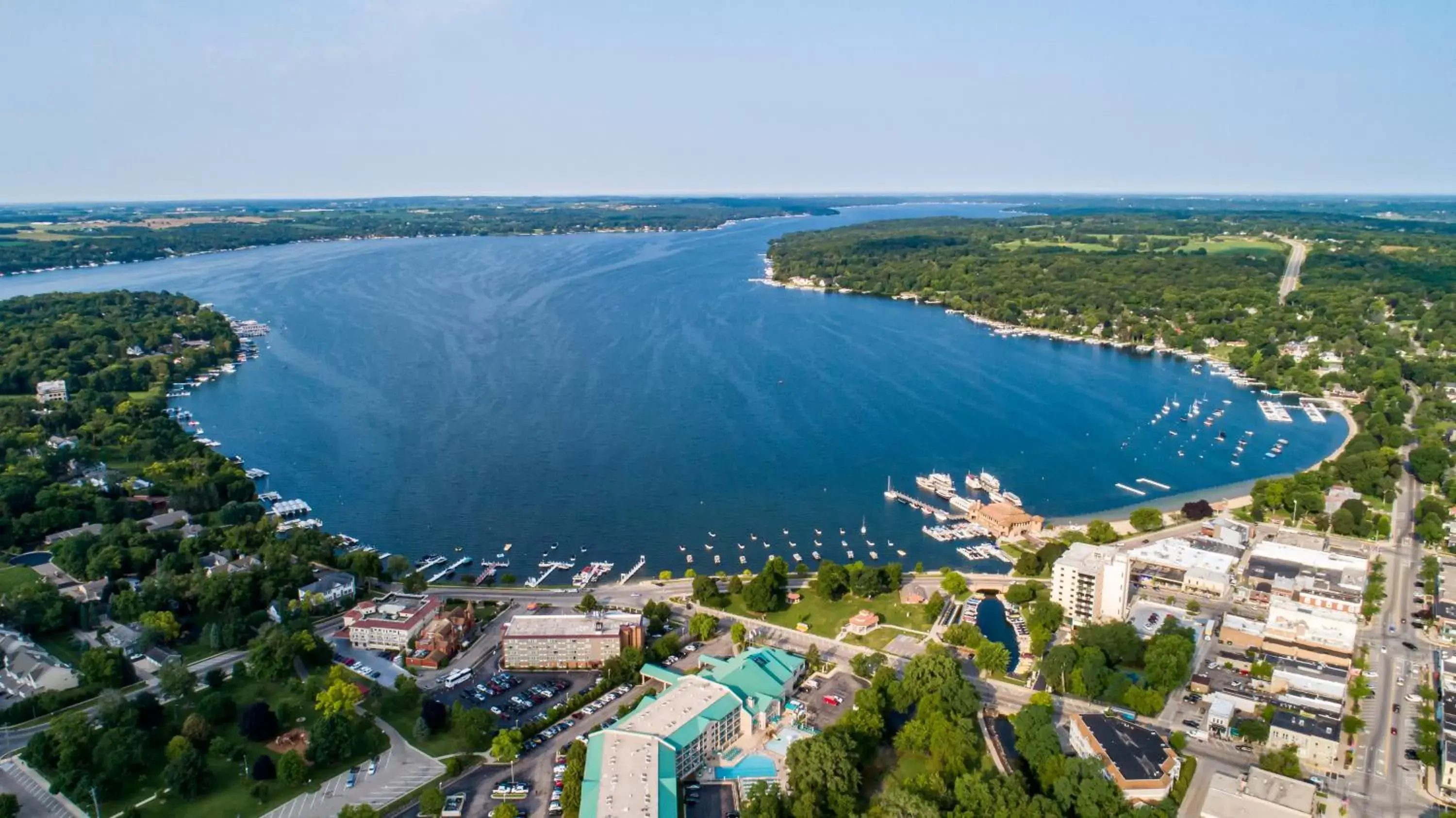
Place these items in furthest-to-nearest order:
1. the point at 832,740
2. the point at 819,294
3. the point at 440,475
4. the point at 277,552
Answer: the point at 819,294 → the point at 440,475 → the point at 277,552 → the point at 832,740

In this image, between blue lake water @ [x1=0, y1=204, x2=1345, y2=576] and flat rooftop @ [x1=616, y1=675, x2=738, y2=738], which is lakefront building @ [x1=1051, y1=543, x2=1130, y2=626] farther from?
flat rooftop @ [x1=616, y1=675, x2=738, y2=738]

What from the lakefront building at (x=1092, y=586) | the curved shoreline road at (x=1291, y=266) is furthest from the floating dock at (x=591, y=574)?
the curved shoreline road at (x=1291, y=266)

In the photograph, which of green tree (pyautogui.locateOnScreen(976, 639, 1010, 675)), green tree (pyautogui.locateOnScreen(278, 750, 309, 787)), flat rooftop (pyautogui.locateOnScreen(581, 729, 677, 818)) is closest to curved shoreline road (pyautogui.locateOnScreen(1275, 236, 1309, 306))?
green tree (pyautogui.locateOnScreen(976, 639, 1010, 675))

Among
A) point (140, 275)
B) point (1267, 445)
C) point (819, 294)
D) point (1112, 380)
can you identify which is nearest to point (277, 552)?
point (1267, 445)

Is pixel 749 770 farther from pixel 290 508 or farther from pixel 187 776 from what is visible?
pixel 290 508

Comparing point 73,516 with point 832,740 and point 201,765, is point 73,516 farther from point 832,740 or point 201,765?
point 832,740

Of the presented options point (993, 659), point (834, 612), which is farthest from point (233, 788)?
point (993, 659)

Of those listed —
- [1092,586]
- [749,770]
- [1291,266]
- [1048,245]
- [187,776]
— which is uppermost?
[1048,245]
